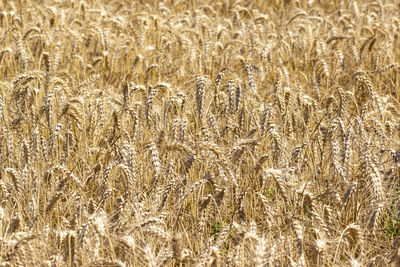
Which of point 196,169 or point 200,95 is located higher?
point 200,95

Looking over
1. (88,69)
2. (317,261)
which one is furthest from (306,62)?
(317,261)

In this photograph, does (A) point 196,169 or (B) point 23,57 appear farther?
→ (B) point 23,57

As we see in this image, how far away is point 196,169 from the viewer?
2.85 metres

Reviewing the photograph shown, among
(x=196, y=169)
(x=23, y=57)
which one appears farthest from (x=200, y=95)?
(x=23, y=57)

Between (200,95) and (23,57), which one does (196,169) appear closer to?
(200,95)

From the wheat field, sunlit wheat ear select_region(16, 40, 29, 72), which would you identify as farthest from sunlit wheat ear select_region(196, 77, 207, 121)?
sunlit wheat ear select_region(16, 40, 29, 72)

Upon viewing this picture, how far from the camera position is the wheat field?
2.11m

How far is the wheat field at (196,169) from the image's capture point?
211 cm

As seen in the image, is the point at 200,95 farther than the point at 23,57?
No

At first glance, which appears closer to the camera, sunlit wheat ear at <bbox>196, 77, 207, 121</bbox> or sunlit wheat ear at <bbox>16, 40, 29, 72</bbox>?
sunlit wheat ear at <bbox>196, 77, 207, 121</bbox>

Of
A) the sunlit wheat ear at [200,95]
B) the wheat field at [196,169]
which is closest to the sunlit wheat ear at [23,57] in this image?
the wheat field at [196,169]

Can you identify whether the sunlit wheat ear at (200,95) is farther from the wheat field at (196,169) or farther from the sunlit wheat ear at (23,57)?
the sunlit wheat ear at (23,57)

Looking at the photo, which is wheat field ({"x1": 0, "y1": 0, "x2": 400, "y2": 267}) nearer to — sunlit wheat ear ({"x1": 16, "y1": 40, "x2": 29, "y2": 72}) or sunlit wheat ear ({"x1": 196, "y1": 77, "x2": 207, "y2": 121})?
sunlit wheat ear ({"x1": 196, "y1": 77, "x2": 207, "y2": 121})

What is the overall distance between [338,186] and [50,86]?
5.56 feet
